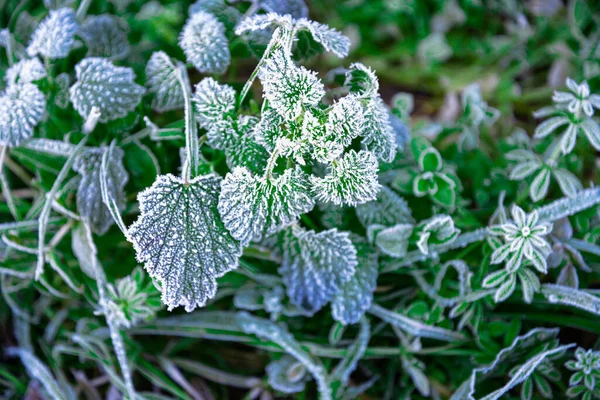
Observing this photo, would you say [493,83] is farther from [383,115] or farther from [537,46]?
[383,115]

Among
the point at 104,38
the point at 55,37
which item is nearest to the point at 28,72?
the point at 55,37

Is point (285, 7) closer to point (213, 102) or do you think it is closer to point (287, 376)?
point (213, 102)

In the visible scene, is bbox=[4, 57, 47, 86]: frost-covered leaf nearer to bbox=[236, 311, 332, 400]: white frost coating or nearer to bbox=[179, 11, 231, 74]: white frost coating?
bbox=[179, 11, 231, 74]: white frost coating

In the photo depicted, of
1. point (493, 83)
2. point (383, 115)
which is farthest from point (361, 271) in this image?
point (493, 83)

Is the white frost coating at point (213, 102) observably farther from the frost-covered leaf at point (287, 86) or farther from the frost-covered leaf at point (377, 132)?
the frost-covered leaf at point (377, 132)

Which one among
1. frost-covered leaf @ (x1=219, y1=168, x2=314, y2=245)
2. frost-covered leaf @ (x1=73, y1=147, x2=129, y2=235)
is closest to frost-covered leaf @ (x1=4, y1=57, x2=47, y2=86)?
frost-covered leaf @ (x1=73, y1=147, x2=129, y2=235)

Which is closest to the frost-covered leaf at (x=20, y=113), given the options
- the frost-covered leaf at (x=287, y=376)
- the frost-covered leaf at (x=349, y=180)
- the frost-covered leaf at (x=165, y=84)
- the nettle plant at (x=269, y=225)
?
the nettle plant at (x=269, y=225)

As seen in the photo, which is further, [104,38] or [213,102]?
[104,38]
